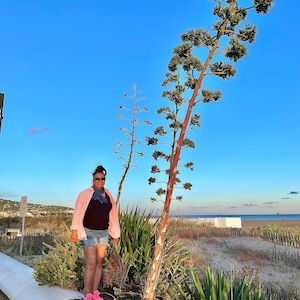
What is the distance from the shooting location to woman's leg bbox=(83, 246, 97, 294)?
138 inches

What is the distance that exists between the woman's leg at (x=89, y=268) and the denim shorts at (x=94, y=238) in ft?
0.14

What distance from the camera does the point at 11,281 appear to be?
4508mm

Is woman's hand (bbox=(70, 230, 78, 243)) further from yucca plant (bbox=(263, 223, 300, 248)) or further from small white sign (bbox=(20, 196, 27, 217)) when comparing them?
Answer: yucca plant (bbox=(263, 223, 300, 248))

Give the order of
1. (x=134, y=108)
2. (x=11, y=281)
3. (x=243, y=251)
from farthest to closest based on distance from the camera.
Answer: (x=243, y=251) < (x=134, y=108) < (x=11, y=281)

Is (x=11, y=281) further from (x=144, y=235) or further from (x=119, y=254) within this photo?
(x=144, y=235)

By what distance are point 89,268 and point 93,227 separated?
15.5 inches

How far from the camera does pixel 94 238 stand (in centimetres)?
357

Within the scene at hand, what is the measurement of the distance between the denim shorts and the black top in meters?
0.04

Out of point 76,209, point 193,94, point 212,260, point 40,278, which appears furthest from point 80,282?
point 212,260

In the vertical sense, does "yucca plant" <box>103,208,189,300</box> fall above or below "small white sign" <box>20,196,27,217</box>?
below

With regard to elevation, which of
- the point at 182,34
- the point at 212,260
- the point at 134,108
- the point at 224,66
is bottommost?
the point at 212,260

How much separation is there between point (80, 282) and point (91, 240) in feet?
3.03

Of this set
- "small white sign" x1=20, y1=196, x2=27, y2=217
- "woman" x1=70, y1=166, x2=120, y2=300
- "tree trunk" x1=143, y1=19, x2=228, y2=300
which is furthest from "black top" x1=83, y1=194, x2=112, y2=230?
"small white sign" x1=20, y1=196, x2=27, y2=217

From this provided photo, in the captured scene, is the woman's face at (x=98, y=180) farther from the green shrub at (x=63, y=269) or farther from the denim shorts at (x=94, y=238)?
the green shrub at (x=63, y=269)
